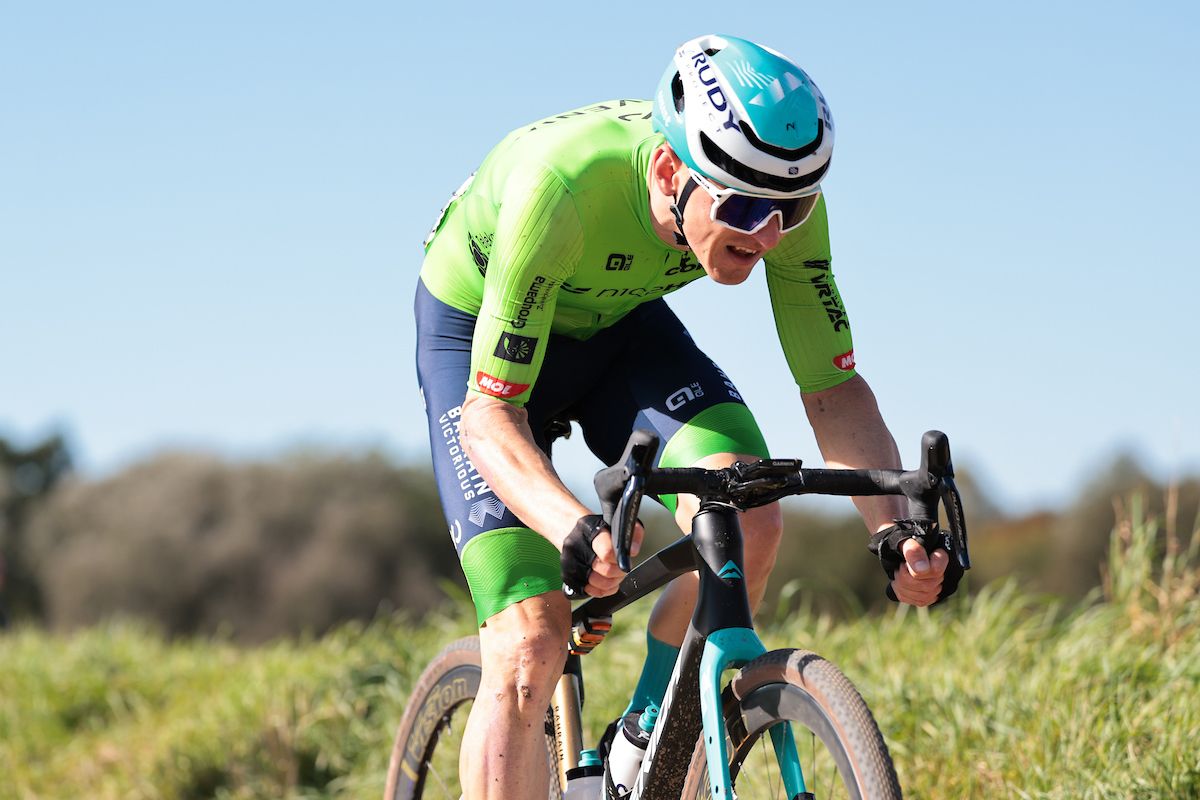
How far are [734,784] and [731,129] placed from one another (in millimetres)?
1444

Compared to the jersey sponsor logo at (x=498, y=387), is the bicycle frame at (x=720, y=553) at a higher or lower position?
lower

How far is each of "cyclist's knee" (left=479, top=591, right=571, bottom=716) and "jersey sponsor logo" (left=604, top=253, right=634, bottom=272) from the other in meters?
0.85

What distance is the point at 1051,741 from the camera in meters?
4.23

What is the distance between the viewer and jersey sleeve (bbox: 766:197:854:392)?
3.33 m

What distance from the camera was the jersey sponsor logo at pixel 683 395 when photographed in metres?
3.50

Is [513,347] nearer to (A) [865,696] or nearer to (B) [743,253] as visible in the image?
(B) [743,253]

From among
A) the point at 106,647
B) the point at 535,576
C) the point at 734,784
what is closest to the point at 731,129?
the point at 535,576

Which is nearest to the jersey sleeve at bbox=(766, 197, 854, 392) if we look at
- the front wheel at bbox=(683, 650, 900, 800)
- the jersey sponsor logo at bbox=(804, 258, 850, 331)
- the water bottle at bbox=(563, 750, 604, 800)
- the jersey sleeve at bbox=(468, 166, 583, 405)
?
the jersey sponsor logo at bbox=(804, 258, 850, 331)

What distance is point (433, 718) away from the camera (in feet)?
13.2

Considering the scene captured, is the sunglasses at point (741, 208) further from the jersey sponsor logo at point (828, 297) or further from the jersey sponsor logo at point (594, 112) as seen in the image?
the jersey sponsor logo at point (594, 112)

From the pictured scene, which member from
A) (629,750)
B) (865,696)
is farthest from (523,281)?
(865,696)

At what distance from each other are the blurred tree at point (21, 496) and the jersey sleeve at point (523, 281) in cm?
3337

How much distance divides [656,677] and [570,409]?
2.90 feet

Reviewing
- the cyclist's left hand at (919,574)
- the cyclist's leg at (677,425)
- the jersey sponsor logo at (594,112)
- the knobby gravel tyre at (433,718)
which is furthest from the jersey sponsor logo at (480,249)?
the cyclist's left hand at (919,574)
